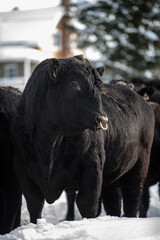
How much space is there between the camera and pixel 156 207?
33.5ft

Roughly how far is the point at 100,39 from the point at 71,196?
9750mm

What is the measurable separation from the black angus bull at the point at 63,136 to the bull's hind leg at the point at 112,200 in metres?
1.35

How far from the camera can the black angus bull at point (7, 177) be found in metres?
5.71

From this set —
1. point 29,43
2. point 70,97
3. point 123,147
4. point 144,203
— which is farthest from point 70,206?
point 29,43

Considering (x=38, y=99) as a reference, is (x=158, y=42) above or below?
below

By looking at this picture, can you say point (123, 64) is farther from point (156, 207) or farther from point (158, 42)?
point (156, 207)

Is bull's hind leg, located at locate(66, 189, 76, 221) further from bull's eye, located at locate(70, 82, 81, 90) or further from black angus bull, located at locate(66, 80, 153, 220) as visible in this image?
bull's eye, located at locate(70, 82, 81, 90)

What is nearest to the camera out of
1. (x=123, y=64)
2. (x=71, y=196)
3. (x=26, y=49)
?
(x=71, y=196)

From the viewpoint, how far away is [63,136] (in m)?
5.20

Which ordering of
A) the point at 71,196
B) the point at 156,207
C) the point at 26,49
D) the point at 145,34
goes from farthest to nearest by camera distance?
the point at 26,49 → the point at 145,34 → the point at 156,207 → the point at 71,196

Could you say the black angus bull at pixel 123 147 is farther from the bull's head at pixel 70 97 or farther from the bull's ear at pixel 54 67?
the bull's ear at pixel 54 67

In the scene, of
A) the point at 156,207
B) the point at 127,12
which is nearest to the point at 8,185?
the point at 156,207

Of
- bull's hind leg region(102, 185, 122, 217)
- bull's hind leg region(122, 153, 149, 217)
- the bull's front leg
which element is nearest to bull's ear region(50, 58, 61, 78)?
the bull's front leg

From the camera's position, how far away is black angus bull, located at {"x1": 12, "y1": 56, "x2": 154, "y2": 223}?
4.77 metres
